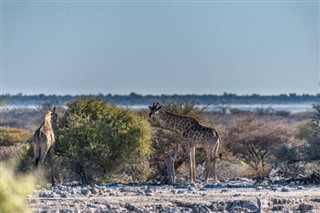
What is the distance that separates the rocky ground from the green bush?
2320 mm

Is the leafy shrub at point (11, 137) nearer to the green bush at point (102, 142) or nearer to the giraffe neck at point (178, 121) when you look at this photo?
the green bush at point (102, 142)

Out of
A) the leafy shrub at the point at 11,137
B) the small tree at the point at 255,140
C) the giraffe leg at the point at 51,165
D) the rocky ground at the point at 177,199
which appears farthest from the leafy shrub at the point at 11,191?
the leafy shrub at the point at 11,137

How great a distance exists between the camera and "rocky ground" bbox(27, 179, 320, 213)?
18.8m

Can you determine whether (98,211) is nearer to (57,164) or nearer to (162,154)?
(57,164)

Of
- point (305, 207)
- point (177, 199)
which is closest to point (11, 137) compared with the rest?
point (177, 199)

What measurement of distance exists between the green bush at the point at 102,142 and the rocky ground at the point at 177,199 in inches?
91.3

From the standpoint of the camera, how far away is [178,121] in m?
23.6

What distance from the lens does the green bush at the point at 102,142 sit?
24609 millimetres

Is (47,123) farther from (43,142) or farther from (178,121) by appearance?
(178,121)

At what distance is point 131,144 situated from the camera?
25.0 metres

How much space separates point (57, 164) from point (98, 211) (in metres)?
7.17

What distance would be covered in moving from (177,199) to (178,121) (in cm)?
397

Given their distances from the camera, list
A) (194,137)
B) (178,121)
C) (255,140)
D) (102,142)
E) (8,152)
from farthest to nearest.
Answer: (255,140) < (8,152) < (102,142) < (178,121) < (194,137)

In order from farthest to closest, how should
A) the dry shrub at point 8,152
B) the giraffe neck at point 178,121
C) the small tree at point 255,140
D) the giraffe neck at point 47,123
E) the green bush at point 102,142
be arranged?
the small tree at point 255,140 → the dry shrub at point 8,152 → the green bush at point 102,142 → the giraffe neck at point 178,121 → the giraffe neck at point 47,123
